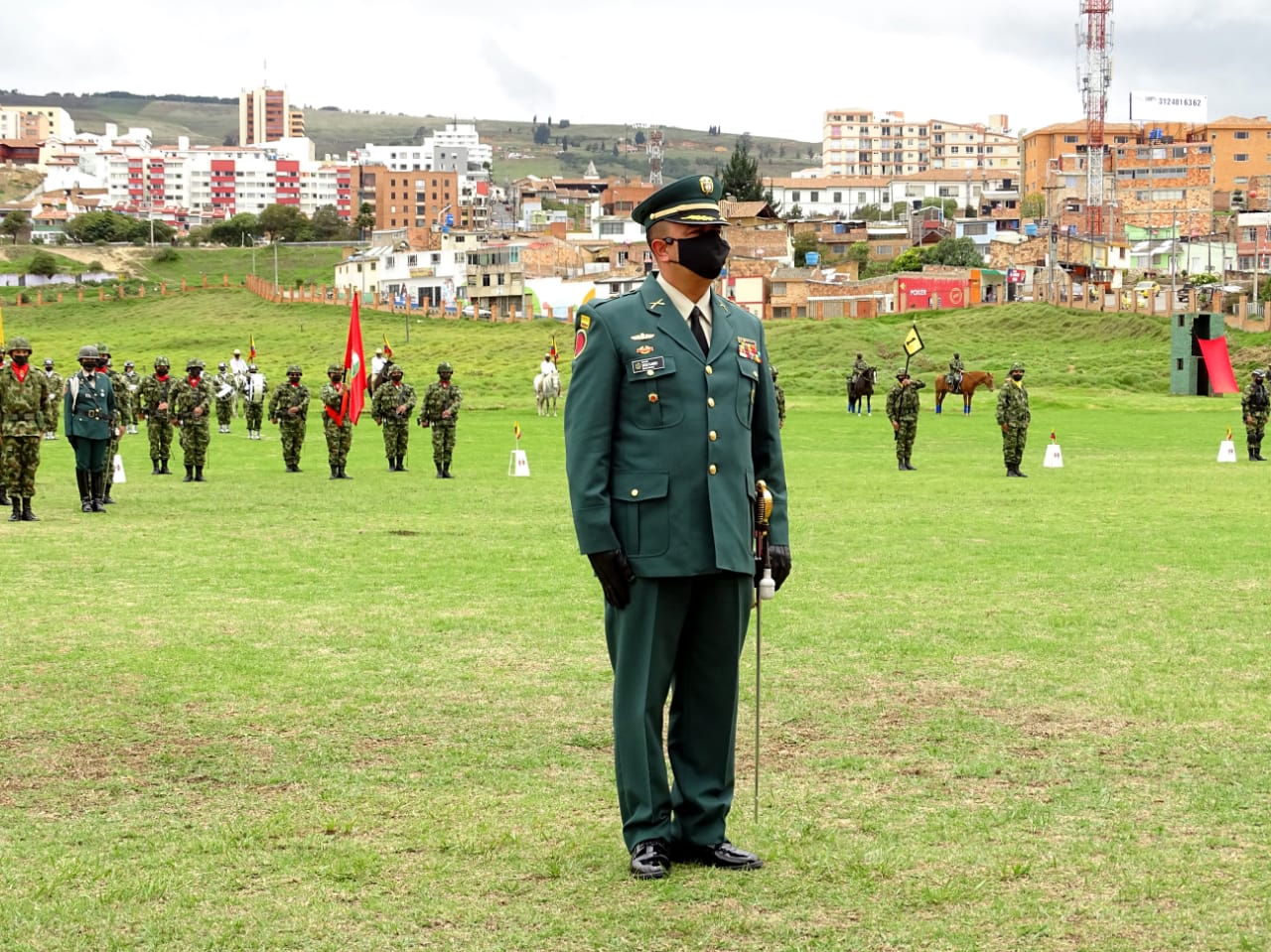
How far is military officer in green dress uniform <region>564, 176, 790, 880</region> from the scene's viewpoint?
6184 mm


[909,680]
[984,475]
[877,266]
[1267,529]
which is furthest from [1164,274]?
[909,680]

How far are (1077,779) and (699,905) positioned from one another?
2462mm

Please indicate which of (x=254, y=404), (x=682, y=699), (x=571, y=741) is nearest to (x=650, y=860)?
(x=682, y=699)

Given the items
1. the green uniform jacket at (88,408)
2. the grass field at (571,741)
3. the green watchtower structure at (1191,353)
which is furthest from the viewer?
the green watchtower structure at (1191,353)

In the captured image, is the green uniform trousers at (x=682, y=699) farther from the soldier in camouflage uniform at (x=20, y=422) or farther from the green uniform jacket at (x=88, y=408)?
the green uniform jacket at (x=88, y=408)

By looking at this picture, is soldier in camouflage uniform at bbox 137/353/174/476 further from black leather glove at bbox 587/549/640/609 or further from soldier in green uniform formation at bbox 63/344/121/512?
black leather glove at bbox 587/549/640/609

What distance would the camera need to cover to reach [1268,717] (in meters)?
8.79

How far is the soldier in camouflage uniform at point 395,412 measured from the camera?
2781cm

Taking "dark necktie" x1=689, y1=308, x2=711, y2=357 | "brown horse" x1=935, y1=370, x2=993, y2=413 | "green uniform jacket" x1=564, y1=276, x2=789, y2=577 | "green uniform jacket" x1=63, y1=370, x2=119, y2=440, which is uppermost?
"dark necktie" x1=689, y1=308, x2=711, y2=357

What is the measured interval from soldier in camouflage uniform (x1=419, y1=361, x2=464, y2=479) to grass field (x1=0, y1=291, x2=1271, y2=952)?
7085mm

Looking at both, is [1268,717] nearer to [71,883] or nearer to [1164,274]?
[71,883]

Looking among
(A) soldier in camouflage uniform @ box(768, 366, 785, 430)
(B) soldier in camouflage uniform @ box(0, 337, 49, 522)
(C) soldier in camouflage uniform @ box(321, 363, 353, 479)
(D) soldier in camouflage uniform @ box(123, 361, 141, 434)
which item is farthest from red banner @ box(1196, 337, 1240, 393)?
(B) soldier in camouflage uniform @ box(0, 337, 49, 522)

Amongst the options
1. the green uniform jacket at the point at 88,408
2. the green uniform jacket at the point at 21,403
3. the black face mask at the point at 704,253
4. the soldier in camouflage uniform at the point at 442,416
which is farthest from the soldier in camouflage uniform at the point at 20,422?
the black face mask at the point at 704,253

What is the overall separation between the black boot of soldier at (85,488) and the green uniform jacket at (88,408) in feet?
2.24
